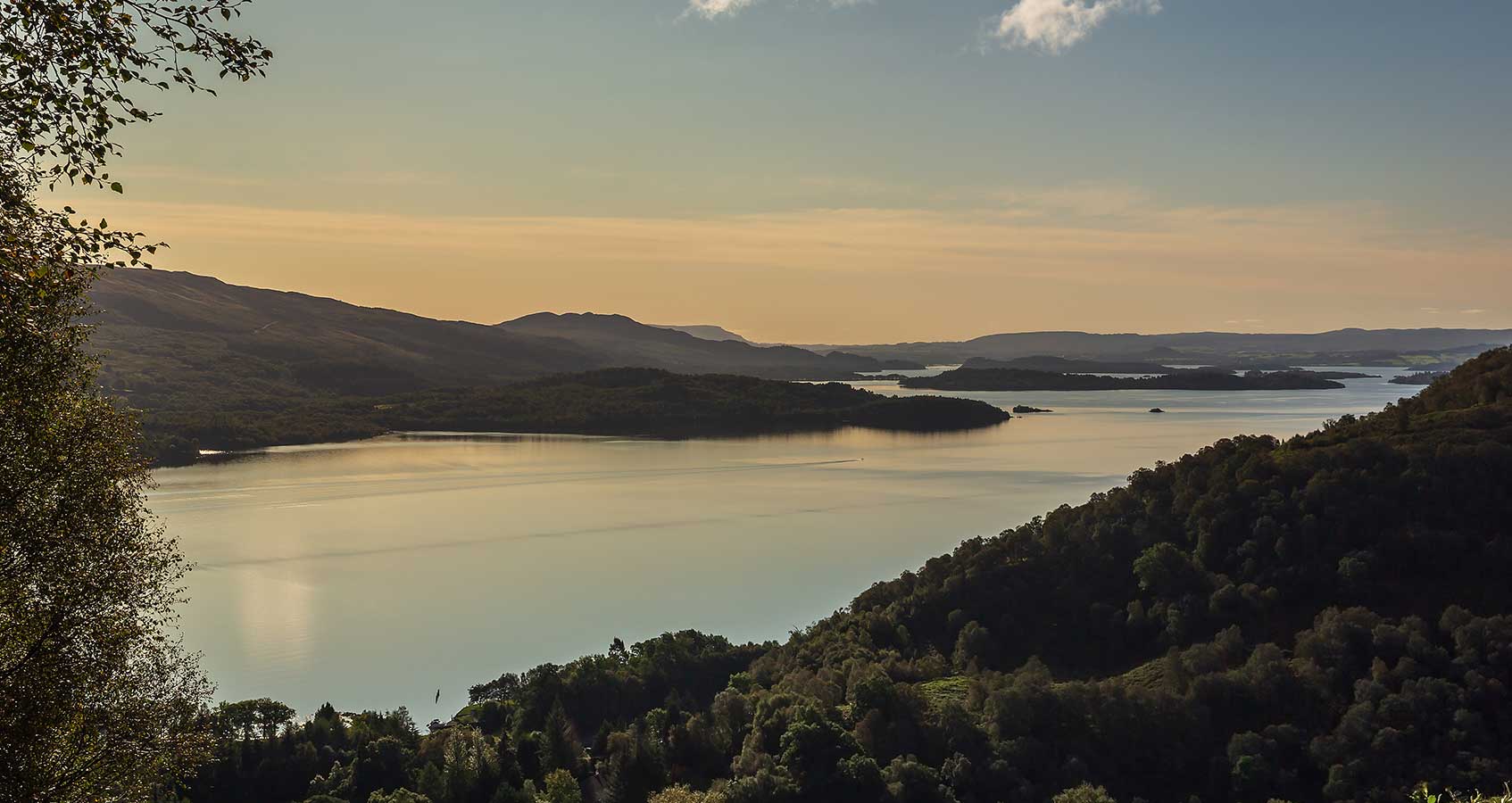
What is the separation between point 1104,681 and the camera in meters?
28.2

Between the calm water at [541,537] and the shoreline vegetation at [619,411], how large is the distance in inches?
521

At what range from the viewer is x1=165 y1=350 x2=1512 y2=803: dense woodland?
23000 mm

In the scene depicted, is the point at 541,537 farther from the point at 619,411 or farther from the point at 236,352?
the point at 236,352

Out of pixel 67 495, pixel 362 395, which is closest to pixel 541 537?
pixel 67 495

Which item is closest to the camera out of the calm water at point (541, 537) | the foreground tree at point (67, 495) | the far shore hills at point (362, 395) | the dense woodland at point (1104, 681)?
the foreground tree at point (67, 495)

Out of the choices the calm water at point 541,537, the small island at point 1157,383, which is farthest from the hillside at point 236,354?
the small island at point 1157,383

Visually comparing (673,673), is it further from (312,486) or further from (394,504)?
(312,486)

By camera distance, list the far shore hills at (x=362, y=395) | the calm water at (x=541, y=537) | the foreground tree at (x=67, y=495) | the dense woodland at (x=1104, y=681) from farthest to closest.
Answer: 1. the far shore hills at (x=362, y=395)
2. the calm water at (x=541, y=537)
3. the dense woodland at (x=1104, y=681)
4. the foreground tree at (x=67, y=495)

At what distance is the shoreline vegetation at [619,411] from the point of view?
114 m

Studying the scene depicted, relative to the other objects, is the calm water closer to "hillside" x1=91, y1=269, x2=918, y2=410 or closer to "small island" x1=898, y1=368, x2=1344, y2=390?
A: "hillside" x1=91, y1=269, x2=918, y2=410

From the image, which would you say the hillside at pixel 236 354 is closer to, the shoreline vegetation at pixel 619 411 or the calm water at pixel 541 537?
the shoreline vegetation at pixel 619 411

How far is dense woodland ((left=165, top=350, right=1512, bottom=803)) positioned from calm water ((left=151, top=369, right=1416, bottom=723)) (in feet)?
18.1

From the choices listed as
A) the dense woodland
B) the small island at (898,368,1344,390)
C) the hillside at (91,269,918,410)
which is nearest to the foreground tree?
the dense woodland

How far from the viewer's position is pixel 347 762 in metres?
25.9
